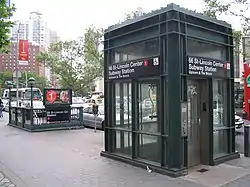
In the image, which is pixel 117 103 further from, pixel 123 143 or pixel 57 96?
pixel 57 96

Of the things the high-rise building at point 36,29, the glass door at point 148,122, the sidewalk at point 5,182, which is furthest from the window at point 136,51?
the high-rise building at point 36,29

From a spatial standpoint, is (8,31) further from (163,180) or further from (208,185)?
(208,185)

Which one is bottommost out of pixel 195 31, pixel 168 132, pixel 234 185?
pixel 234 185

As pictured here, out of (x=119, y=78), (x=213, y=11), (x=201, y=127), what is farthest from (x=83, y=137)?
(x=213, y=11)

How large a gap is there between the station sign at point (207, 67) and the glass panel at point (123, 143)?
235cm

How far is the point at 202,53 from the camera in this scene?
8078mm

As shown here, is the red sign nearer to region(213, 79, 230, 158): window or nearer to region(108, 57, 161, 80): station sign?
region(108, 57, 161, 80): station sign

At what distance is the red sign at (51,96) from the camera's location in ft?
55.4

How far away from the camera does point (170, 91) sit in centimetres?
719

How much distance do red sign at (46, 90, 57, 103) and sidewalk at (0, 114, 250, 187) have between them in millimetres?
5865

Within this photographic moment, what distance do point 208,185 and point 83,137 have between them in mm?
7953

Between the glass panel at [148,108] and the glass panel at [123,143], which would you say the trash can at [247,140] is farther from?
the glass panel at [123,143]

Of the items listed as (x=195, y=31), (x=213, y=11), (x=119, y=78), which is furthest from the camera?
(x=213, y=11)

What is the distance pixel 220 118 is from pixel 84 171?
12.5ft
